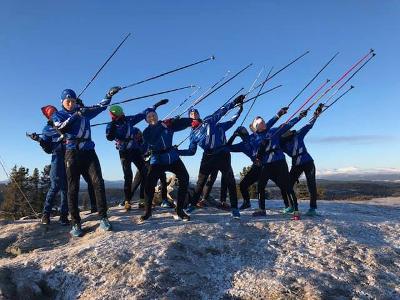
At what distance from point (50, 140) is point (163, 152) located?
3.18 meters

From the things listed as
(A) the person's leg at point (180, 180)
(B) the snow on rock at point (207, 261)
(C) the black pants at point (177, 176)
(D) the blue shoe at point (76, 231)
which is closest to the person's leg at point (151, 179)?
(C) the black pants at point (177, 176)

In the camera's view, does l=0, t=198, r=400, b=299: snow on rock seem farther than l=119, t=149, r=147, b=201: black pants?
No

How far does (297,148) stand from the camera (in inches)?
505

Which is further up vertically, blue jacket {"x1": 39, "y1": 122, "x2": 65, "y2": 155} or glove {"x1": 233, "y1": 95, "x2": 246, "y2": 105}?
glove {"x1": 233, "y1": 95, "x2": 246, "y2": 105}

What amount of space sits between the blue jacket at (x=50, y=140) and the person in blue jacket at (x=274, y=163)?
5.53 m

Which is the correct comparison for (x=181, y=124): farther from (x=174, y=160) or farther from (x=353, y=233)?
(x=353, y=233)

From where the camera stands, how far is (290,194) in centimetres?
1227

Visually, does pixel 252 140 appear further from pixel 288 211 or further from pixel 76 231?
pixel 76 231

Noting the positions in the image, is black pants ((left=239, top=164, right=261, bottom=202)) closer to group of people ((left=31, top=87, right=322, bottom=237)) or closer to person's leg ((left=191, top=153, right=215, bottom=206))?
group of people ((left=31, top=87, right=322, bottom=237))

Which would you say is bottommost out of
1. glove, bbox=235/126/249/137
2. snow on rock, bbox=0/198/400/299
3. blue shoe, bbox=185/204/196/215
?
snow on rock, bbox=0/198/400/299

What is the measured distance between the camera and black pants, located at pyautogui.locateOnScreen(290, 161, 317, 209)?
41.7 ft

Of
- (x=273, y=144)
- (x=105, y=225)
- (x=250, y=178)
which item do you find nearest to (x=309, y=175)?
(x=273, y=144)

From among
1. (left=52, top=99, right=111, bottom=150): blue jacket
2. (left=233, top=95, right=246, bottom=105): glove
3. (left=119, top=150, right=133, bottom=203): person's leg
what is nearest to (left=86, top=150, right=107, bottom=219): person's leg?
(left=52, top=99, right=111, bottom=150): blue jacket

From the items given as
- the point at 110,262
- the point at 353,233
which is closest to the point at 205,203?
the point at 353,233
